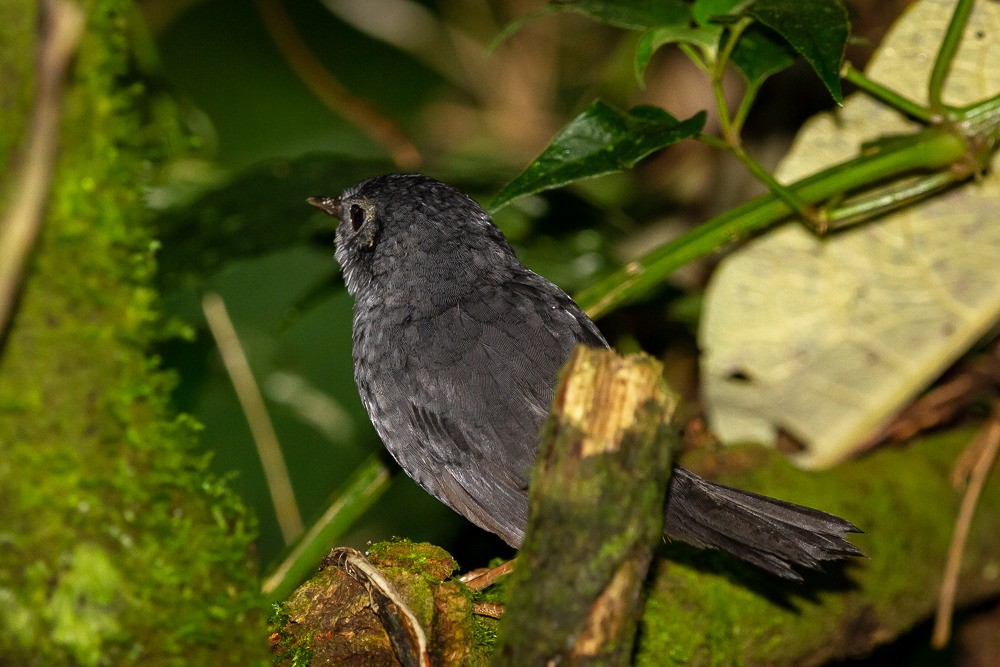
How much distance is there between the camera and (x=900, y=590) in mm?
3135

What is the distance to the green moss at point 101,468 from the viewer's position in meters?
1.76

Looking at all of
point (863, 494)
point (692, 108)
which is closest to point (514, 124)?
point (692, 108)

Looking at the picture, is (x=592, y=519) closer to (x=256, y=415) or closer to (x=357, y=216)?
(x=357, y=216)

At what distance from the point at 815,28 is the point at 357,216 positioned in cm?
173

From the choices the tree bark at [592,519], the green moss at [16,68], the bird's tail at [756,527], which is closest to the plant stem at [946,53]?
the bird's tail at [756,527]

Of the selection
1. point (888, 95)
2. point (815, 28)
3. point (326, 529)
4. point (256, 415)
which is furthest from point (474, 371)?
point (256, 415)

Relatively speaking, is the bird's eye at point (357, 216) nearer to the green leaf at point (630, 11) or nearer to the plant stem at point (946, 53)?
the green leaf at point (630, 11)

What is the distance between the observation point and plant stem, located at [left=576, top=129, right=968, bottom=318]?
3029 mm

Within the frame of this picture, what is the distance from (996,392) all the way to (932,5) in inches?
61.3

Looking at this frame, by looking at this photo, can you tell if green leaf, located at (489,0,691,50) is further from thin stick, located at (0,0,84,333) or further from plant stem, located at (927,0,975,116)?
thin stick, located at (0,0,84,333)

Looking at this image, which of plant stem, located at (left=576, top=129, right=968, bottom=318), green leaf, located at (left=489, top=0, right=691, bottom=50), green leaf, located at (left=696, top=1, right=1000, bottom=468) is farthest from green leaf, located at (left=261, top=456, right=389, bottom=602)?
green leaf, located at (left=489, top=0, right=691, bottom=50)

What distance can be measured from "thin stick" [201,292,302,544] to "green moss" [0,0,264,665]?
2326 millimetres

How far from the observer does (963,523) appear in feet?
11.2

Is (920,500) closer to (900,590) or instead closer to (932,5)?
(900,590)
